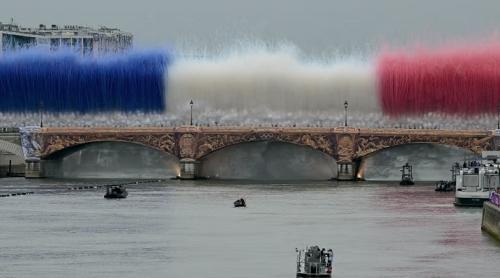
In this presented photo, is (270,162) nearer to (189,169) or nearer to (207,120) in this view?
(207,120)

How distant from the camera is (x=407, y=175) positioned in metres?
178

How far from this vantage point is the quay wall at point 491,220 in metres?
90.6

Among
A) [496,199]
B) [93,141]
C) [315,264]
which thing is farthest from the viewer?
[93,141]

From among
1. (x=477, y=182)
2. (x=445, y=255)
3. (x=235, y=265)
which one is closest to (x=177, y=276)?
(x=235, y=265)

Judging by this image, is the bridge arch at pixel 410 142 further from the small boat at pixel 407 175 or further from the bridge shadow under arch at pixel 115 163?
the bridge shadow under arch at pixel 115 163

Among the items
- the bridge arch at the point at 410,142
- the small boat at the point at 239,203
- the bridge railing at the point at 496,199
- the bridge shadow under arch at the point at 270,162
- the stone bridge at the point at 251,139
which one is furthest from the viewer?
the bridge shadow under arch at the point at 270,162

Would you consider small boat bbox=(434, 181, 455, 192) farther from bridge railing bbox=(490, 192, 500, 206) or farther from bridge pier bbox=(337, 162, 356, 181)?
bridge railing bbox=(490, 192, 500, 206)

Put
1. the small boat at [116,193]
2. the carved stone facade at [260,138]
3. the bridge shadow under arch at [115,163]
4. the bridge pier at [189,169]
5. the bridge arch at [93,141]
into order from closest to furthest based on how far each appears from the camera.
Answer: the small boat at [116,193], the carved stone facade at [260,138], the bridge arch at [93,141], the bridge pier at [189,169], the bridge shadow under arch at [115,163]

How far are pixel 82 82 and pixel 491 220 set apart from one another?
103m

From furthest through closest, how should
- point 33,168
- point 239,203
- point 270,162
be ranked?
1. point 270,162
2. point 33,168
3. point 239,203

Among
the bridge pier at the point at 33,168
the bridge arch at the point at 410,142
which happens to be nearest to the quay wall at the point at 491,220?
the bridge arch at the point at 410,142

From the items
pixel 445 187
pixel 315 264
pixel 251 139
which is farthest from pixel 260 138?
pixel 315 264

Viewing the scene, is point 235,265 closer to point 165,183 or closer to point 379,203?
point 379,203

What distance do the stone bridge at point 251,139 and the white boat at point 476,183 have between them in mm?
52150
